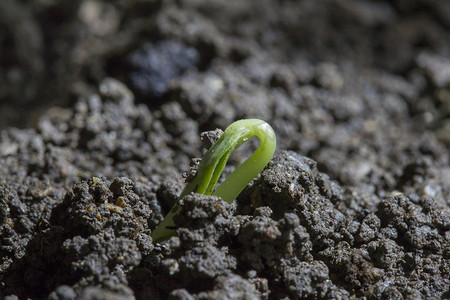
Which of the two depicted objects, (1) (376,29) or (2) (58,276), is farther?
(1) (376,29)

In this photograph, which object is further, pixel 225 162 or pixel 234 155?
pixel 234 155

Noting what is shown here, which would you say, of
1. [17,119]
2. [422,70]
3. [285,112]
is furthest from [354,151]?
[17,119]

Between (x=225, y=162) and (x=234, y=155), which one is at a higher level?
(x=234, y=155)

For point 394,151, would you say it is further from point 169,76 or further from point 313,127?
point 169,76
